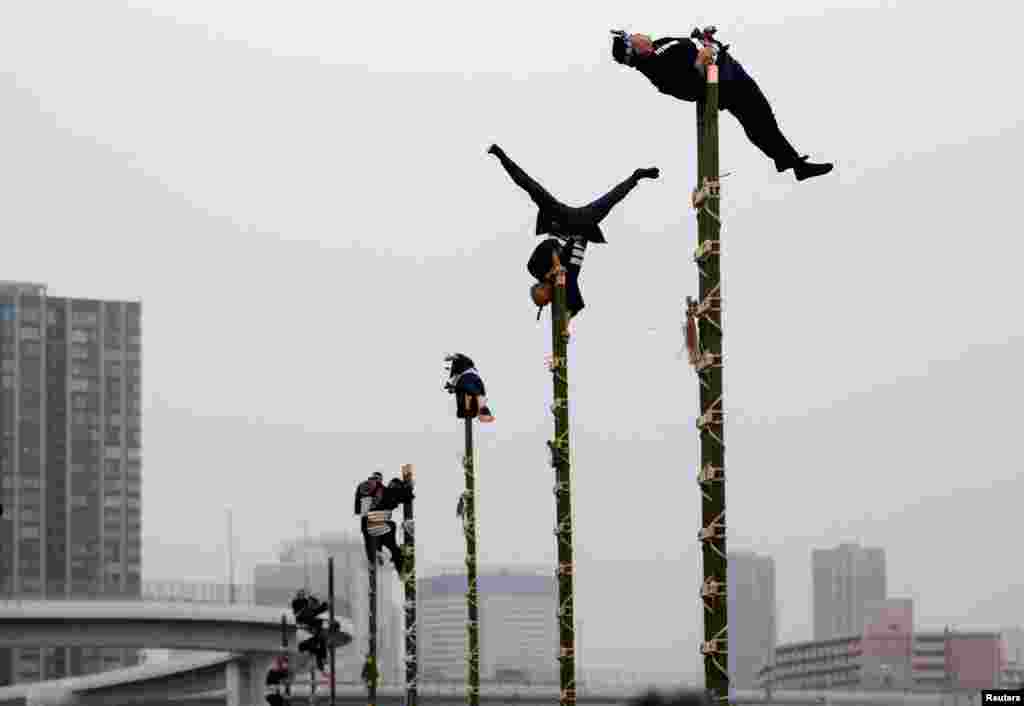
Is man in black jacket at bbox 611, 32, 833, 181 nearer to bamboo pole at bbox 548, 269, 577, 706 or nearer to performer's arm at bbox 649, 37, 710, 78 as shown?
performer's arm at bbox 649, 37, 710, 78

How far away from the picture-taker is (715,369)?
19.9m

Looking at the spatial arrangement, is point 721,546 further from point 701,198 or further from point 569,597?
point 569,597

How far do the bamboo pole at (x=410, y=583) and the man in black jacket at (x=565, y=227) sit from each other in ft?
43.1

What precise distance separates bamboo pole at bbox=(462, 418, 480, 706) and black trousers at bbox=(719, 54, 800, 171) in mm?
17532

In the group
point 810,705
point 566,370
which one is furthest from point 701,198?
point 810,705

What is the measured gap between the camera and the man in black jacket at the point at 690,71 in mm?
20578

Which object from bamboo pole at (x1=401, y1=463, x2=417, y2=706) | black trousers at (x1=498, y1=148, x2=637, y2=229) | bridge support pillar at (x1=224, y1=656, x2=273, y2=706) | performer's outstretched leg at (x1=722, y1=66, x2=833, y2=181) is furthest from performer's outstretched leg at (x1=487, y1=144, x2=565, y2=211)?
bridge support pillar at (x1=224, y1=656, x2=273, y2=706)

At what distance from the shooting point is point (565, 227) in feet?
101

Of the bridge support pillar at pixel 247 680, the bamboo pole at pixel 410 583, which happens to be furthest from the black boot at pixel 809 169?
the bridge support pillar at pixel 247 680

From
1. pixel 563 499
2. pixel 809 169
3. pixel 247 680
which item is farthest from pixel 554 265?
pixel 247 680

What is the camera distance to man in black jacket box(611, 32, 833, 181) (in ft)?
67.5

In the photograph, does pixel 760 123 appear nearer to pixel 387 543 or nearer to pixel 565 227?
pixel 565 227

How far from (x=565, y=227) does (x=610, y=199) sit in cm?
84

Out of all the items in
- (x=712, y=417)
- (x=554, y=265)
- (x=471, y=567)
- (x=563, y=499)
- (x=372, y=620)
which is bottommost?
(x=372, y=620)
